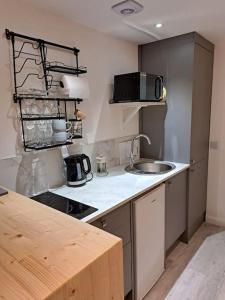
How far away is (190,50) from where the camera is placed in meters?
2.17

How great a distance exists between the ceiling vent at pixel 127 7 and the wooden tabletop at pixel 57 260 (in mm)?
1394

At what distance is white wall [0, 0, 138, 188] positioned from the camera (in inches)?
56.7

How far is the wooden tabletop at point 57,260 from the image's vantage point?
61cm

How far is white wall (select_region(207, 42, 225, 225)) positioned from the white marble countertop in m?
0.81

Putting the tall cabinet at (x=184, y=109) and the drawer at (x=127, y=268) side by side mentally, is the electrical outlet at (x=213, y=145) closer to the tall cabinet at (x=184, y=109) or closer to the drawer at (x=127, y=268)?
the tall cabinet at (x=184, y=109)

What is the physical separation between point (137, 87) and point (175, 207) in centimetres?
118

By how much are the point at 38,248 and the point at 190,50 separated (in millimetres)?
2139

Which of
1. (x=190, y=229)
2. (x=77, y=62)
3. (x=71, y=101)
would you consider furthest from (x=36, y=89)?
(x=190, y=229)

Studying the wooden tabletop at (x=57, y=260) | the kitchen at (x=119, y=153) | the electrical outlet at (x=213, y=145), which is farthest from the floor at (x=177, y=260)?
the wooden tabletop at (x=57, y=260)

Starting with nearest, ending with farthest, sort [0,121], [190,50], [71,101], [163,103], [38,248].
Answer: [38,248] < [0,121] < [71,101] < [190,50] < [163,103]

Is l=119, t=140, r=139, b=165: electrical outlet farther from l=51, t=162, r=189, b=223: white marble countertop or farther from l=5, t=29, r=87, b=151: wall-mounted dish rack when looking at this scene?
l=5, t=29, r=87, b=151: wall-mounted dish rack

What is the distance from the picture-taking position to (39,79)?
1.62 meters

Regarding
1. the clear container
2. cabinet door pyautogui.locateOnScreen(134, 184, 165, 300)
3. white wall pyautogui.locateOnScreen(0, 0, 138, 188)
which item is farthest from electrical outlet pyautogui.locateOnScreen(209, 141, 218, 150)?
the clear container

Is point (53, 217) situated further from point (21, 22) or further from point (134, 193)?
point (21, 22)
